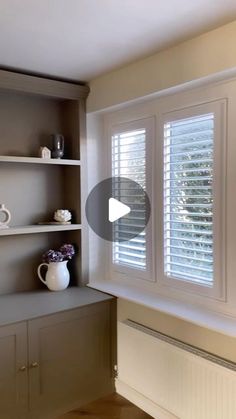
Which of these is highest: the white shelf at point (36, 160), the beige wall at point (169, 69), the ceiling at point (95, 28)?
the ceiling at point (95, 28)

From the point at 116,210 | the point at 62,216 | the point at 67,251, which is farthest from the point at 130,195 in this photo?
the point at 67,251

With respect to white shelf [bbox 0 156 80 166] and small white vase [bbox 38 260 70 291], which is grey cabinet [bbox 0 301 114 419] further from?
white shelf [bbox 0 156 80 166]

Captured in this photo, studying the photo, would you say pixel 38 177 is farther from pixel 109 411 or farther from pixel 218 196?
pixel 109 411

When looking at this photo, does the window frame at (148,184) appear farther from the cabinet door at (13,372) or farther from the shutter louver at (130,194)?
the cabinet door at (13,372)

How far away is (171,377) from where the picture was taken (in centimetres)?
225

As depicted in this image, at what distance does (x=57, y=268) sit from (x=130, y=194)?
81 centimetres

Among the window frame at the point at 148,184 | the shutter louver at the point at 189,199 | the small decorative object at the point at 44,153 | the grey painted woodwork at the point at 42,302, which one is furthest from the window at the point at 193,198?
the small decorative object at the point at 44,153

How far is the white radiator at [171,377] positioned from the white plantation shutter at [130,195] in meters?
0.50

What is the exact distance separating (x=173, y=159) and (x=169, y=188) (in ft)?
0.64

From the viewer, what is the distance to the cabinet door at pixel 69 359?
2.30m

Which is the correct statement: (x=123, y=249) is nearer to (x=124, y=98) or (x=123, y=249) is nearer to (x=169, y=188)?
(x=169, y=188)

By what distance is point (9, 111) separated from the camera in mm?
2734

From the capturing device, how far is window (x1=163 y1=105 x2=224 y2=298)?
6.91ft

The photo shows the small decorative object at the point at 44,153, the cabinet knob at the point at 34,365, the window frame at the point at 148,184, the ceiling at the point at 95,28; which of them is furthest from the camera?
the small decorative object at the point at 44,153
